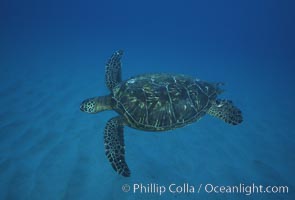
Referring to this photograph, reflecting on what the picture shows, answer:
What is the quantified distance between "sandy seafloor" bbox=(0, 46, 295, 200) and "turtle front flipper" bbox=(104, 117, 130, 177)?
396 mm

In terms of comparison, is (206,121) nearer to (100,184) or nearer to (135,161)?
(135,161)

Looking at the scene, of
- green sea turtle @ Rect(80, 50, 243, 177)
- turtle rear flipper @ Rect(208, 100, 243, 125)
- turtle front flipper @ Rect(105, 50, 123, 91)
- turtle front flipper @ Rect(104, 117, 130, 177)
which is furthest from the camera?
turtle front flipper @ Rect(105, 50, 123, 91)

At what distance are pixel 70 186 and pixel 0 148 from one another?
6.51 ft

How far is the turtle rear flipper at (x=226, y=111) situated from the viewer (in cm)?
502

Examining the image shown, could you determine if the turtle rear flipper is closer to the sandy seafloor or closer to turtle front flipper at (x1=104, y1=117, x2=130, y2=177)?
the sandy seafloor

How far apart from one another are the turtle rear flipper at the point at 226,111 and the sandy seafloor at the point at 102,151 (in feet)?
2.65

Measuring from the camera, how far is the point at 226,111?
5.11 meters

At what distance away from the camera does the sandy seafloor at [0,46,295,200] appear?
13.1 feet

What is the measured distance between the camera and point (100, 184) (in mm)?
4023

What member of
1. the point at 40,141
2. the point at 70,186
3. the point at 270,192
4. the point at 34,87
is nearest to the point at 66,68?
the point at 34,87

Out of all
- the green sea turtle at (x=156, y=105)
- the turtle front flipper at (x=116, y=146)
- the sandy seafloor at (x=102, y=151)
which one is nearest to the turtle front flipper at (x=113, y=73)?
the green sea turtle at (x=156, y=105)

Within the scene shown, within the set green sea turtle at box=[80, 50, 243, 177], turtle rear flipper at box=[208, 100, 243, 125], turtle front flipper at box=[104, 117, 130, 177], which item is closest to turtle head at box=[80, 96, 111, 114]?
green sea turtle at box=[80, 50, 243, 177]

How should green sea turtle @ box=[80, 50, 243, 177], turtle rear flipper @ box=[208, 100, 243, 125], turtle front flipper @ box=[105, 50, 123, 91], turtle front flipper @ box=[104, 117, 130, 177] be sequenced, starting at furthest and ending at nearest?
1. turtle front flipper @ box=[105, 50, 123, 91]
2. turtle rear flipper @ box=[208, 100, 243, 125]
3. green sea turtle @ box=[80, 50, 243, 177]
4. turtle front flipper @ box=[104, 117, 130, 177]

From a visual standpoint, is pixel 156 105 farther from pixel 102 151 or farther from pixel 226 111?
pixel 226 111
